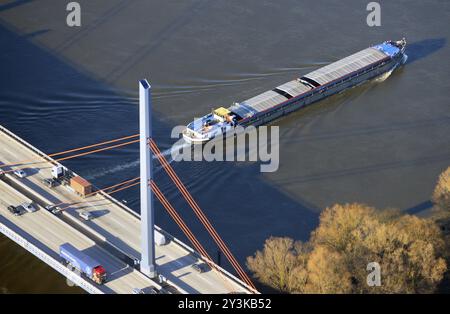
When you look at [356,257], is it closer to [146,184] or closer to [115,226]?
[146,184]

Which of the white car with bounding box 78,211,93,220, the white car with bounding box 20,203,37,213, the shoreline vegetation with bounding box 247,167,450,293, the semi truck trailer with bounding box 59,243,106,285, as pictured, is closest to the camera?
the semi truck trailer with bounding box 59,243,106,285

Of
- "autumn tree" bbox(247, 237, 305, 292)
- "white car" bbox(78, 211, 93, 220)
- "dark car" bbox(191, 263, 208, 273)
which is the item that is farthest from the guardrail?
"autumn tree" bbox(247, 237, 305, 292)

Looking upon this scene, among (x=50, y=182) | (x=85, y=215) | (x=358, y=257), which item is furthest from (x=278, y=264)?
(x=50, y=182)

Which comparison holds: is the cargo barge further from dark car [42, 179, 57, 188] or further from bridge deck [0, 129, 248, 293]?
dark car [42, 179, 57, 188]

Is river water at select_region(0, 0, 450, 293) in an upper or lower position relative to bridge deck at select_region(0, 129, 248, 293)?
upper

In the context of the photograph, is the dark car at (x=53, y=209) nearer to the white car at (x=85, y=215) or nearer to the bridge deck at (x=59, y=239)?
the bridge deck at (x=59, y=239)

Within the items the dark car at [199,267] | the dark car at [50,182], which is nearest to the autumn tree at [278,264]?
the dark car at [199,267]
